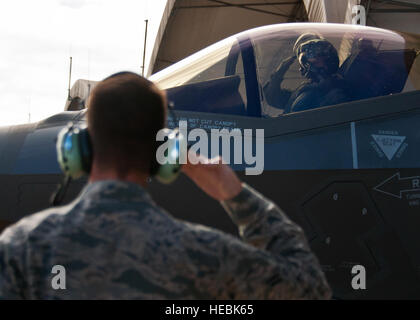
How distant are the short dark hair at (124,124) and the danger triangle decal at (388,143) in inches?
98.8

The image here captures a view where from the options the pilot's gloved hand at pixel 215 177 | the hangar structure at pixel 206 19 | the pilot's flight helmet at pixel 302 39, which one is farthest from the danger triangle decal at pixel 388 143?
the hangar structure at pixel 206 19

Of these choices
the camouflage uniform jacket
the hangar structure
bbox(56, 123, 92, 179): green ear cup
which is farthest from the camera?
the hangar structure

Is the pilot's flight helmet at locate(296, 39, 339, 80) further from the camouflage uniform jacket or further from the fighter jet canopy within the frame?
the camouflage uniform jacket

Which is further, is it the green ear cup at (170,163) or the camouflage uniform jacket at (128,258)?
the green ear cup at (170,163)

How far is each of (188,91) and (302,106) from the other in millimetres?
857

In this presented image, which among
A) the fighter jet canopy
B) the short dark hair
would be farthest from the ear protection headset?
the fighter jet canopy

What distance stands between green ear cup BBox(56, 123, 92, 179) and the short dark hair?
0.11 metres

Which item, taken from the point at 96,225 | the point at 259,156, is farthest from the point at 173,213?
the point at 96,225

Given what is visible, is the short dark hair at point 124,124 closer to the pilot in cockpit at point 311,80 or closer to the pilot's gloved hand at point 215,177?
the pilot's gloved hand at point 215,177

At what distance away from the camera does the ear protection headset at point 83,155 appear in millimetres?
1375

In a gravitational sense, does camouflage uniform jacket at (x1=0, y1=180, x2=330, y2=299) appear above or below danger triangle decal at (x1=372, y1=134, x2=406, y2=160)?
below

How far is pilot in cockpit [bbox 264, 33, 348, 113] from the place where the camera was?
12.2ft

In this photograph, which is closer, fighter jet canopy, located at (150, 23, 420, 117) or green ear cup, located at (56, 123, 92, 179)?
green ear cup, located at (56, 123, 92, 179)
